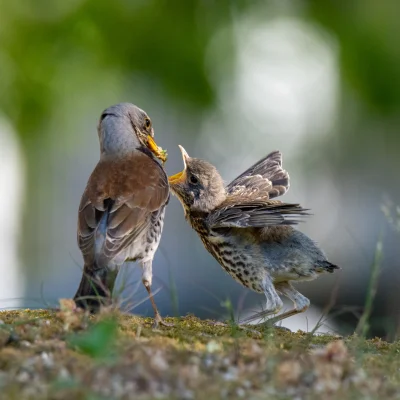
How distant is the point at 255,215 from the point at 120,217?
3.29 ft

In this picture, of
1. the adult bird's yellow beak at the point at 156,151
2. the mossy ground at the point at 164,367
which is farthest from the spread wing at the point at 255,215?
the mossy ground at the point at 164,367

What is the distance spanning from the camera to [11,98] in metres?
16.8

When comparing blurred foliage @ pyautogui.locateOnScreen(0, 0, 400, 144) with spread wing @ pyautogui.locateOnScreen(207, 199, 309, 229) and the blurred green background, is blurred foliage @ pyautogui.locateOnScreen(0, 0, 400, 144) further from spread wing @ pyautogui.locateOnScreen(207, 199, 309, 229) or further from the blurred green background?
spread wing @ pyautogui.locateOnScreen(207, 199, 309, 229)

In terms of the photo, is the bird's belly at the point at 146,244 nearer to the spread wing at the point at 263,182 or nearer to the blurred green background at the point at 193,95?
the spread wing at the point at 263,182

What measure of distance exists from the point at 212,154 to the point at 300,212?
11702 millimetres

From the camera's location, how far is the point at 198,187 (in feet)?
22.7

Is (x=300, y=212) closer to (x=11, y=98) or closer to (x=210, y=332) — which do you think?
(x=210, y=332)

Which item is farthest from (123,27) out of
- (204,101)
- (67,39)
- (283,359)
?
(283,359)

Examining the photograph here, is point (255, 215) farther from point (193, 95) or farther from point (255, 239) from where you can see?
point (193, 95)

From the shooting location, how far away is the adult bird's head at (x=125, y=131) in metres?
7.17

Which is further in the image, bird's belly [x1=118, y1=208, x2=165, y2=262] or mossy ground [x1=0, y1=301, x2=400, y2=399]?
bird's belly [x1=118, y1=208, x2=165, y2=262]

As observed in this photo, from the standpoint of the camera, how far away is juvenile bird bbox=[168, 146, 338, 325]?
20.2 ft

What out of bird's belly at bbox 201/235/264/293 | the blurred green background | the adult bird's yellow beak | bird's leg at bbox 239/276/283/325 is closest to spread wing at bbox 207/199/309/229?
bird's belly at bbox 201/235/264/293

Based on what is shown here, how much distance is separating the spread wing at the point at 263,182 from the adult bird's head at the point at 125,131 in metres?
0.73
